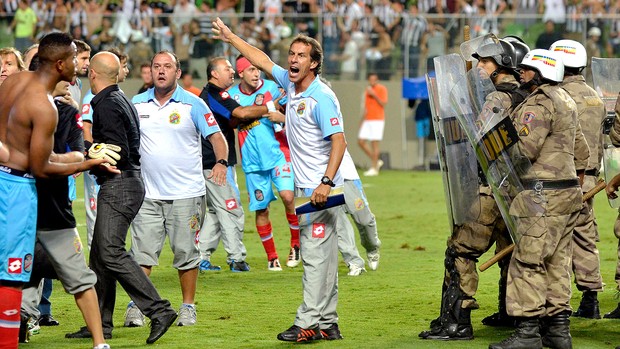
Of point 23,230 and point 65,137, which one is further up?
point 65,137

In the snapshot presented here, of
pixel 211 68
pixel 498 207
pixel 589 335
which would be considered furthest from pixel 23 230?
pixel 211 68

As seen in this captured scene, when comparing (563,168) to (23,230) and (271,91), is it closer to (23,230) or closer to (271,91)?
(23,230)

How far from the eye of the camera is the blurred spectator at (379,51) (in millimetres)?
27047

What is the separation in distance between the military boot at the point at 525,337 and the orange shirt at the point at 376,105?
1833cm

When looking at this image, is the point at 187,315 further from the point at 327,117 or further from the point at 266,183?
the point at 266,183

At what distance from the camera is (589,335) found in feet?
29.4

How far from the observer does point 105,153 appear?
8086 millimetres

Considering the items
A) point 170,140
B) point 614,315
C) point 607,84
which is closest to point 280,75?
point 170,140

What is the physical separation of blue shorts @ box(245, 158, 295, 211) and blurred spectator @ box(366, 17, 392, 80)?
14581 millimetres

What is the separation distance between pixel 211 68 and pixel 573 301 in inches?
180

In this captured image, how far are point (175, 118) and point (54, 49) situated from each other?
1926 mm

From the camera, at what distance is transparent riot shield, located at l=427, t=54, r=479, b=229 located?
8344 mm

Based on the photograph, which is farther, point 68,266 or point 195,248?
point 195,248

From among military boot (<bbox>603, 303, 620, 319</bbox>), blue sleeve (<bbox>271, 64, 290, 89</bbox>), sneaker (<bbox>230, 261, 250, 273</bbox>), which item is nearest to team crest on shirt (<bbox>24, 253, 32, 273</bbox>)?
blue sleeve (<bbox>271, 64, 290, 89</bbox>)
